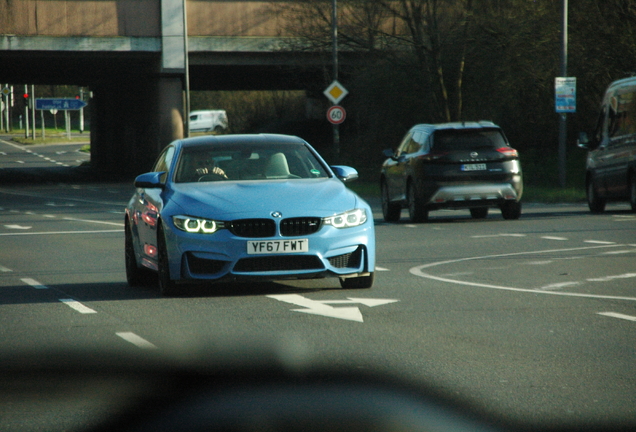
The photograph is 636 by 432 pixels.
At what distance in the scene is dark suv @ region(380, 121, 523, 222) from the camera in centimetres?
1973

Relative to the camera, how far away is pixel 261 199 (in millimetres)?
10383

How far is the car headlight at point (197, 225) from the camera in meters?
10.2

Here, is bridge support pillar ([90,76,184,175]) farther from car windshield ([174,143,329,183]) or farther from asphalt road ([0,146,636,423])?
car windshield ([174,143,329,183])

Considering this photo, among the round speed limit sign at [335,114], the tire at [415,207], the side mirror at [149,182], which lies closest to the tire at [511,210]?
the tire at [415,207]

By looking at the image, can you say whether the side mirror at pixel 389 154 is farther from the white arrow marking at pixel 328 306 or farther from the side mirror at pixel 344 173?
the white arrow marking at pixel 328 306

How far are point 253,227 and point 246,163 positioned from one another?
1349mm

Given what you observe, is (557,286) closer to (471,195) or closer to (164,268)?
(164,268)

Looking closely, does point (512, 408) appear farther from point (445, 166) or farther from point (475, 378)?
point (445, 166)

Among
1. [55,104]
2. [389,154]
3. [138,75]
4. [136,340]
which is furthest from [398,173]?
[55,104]

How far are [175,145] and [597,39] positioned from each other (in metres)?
22.9

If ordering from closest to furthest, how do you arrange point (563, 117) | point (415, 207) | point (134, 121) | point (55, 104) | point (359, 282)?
point (359, 282) → point (415, 207) → point (563, 117) → point (134, 121) → point (55, 104)

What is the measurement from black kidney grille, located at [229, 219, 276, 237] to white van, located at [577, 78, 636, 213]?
40.1ft

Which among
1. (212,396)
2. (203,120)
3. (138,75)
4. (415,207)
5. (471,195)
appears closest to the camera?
(212,396)

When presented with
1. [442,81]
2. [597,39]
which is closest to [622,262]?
[597,39]
